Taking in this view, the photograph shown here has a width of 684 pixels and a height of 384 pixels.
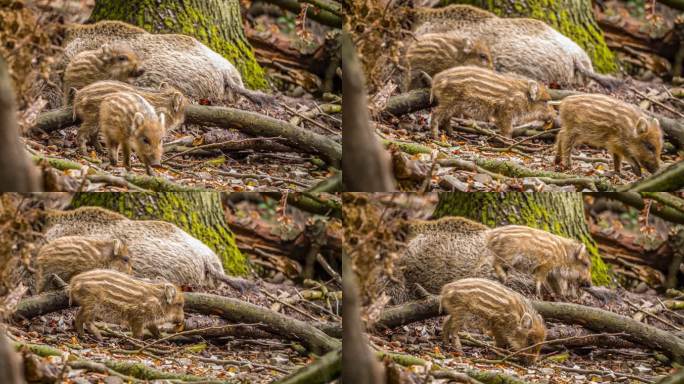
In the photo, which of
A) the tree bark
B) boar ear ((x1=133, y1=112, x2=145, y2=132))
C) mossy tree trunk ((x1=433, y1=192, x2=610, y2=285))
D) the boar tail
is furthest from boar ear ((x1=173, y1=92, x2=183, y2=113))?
mossy tree trunk ((x1=433, y1=192, x2=610, y2=285))

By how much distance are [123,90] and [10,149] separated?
0.65 m

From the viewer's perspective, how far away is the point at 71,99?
5113mm

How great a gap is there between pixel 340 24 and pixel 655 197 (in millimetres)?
1898

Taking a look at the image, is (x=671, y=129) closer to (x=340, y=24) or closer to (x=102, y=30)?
(x=340, y=24)

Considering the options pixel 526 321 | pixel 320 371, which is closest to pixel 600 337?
pixel 526 321

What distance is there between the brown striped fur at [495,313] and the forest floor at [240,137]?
97 centimetres

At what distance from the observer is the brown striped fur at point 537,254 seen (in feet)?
17.4

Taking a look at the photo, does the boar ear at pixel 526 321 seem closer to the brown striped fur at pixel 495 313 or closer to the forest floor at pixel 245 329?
the brown striped fur at pixel 495 313

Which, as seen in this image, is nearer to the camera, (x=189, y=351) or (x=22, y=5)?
(x=22, y=5)

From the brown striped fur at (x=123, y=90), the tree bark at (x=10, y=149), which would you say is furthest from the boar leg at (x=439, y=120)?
the tree bark at (x=10, y=149)

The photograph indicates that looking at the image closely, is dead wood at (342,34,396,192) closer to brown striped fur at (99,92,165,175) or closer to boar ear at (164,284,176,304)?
brown striped fur at (99,92,165,175)

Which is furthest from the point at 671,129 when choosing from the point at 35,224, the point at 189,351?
the point at 35,224

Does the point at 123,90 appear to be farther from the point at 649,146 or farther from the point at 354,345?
the point at 649,146

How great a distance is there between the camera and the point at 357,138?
5254mm
